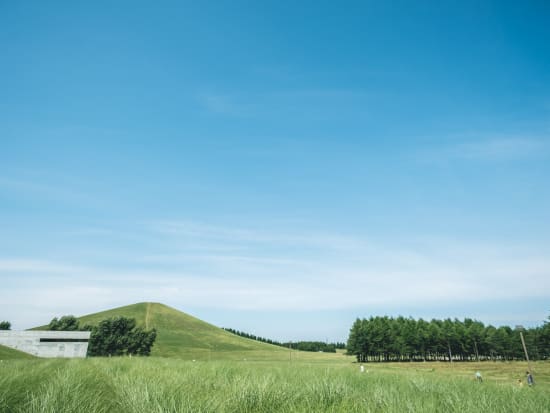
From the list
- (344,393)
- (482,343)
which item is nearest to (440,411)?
(344,393)

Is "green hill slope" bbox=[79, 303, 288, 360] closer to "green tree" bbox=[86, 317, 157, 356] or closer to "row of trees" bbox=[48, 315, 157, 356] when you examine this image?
"row of trees" bbox=[48, 315, 157, 356]

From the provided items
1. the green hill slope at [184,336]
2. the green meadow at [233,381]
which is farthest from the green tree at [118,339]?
the green hill slope at [184,336]

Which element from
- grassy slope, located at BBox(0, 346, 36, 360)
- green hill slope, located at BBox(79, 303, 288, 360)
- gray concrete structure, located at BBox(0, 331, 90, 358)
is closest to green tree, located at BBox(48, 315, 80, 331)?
gray concrete structure, located at BBox(0, 331, 90, 358)

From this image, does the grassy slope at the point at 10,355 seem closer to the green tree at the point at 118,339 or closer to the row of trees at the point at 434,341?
the green tree at the point at 118,339

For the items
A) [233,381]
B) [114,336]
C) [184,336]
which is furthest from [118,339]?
[233,381]

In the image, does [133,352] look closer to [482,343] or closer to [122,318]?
[122,318]

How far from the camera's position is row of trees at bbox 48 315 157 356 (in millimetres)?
80438

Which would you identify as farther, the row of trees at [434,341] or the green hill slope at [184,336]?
the green hill slope at [184,336]

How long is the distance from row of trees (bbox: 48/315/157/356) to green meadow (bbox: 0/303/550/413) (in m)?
13.4

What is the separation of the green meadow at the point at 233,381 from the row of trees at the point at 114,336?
43.9 feet

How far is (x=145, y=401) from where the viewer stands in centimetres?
398

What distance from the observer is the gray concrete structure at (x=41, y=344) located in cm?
7506

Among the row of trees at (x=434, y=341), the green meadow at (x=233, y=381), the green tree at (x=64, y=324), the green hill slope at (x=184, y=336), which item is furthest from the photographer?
the green hill slope at (x=184, y=336)

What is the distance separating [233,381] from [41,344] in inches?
3677
